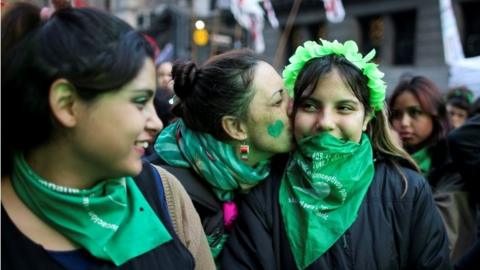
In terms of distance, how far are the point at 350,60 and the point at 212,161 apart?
2.34 ft

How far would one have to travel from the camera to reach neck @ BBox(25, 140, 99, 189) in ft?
4.56

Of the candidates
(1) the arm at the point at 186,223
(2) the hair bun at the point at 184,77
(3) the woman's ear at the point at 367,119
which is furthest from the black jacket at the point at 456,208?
(1) the arm at the point at 186,223

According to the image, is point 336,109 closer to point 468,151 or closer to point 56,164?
point 56,164

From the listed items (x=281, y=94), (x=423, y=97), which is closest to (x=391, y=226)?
(x=281, y=94)

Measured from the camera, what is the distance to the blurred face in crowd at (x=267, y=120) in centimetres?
214

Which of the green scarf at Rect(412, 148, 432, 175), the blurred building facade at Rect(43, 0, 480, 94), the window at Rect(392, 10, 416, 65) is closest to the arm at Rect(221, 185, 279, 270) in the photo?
the green scarf at Rect(412, 148, 432, 175)

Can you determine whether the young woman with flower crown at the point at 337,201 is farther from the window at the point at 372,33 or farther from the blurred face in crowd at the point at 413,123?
the window at the point at 372,33

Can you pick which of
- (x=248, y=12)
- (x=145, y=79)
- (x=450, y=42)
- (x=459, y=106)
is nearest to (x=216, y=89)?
(x=145, y=79)

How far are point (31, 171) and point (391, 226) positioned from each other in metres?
1.33

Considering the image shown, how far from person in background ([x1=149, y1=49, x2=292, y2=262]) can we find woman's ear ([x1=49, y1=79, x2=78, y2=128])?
788mm

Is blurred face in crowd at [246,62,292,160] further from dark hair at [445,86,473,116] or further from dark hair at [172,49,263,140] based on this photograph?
dark hair at [445,86,473,116]

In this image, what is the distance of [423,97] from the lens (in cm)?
348

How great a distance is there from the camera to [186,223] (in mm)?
1629

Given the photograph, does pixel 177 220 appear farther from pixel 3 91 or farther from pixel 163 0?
pixel 163 0
